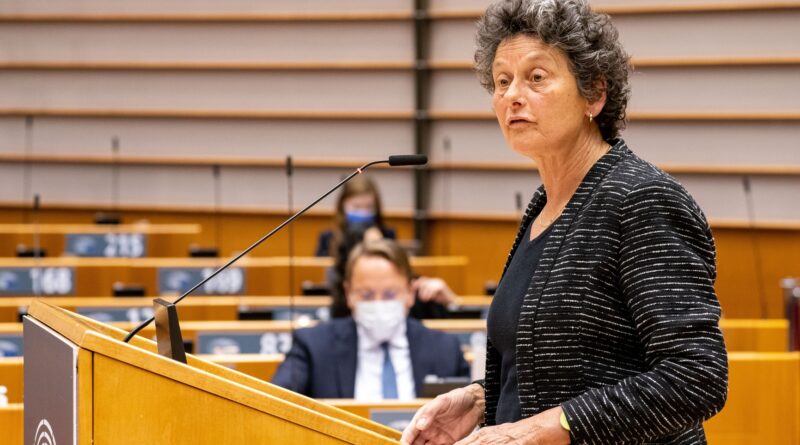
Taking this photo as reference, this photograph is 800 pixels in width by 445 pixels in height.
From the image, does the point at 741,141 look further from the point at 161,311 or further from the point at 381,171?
the point at 161,311

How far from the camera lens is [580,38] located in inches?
64.9

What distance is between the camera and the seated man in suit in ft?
12.8

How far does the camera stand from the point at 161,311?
173cm

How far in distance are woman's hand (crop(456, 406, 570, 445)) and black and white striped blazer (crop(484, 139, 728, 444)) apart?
2 cm

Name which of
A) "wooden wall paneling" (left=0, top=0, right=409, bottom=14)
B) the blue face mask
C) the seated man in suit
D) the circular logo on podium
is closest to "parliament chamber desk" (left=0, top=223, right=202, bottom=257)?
"wooden wall paneling" (left=0, top=0, right=409, bottom=14)

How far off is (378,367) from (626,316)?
8.34 ft

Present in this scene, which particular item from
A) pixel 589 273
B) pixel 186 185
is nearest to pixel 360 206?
pixel 186 185

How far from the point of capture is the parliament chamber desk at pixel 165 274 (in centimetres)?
674

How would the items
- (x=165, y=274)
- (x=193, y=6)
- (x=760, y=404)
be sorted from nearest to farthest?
(x=760, y=404), (x=165, y=274), (x=193, y=6)

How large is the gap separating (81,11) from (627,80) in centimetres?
804

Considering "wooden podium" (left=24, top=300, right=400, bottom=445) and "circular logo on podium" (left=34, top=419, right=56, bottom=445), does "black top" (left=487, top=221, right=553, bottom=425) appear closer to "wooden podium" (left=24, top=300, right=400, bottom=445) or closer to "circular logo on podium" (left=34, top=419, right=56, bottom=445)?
"wooden podium" (left=24, top=300, right=400, bottom=445)

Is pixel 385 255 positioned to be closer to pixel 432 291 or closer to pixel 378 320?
pixel 378 320

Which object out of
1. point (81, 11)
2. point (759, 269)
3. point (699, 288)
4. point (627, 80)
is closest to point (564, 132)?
point (627, 80)

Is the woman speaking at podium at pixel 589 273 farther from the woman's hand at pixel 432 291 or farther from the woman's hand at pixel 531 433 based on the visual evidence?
the woman's hand at pixel 432 291
